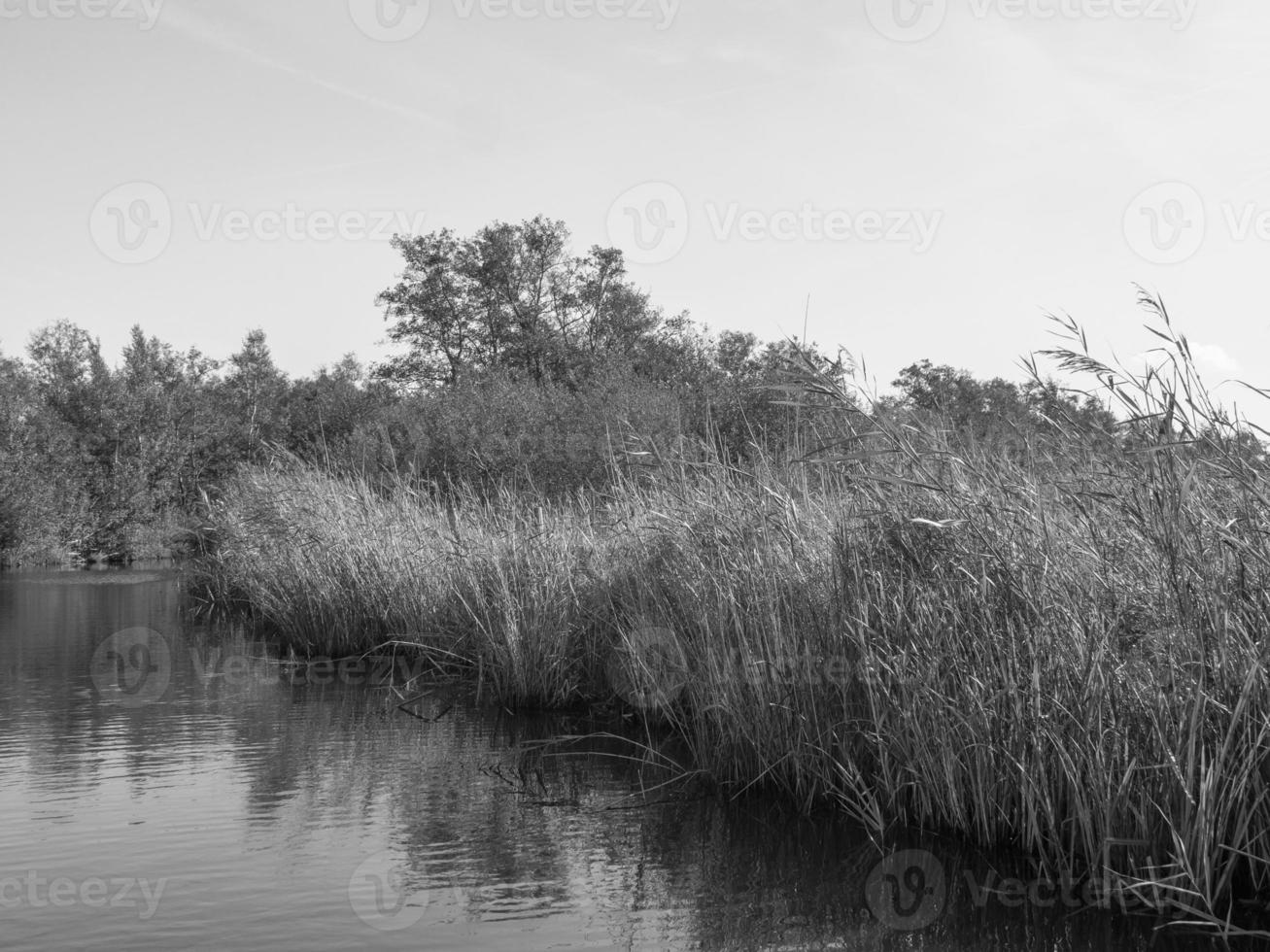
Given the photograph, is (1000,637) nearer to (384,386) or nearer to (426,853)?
(426,853)

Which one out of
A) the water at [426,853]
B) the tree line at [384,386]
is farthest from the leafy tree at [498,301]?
the water at [426,853]

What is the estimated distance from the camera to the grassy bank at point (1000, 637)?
4.68 metres

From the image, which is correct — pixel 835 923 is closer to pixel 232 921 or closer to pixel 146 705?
pixel 232 921

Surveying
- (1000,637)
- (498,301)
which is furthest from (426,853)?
(498,301)

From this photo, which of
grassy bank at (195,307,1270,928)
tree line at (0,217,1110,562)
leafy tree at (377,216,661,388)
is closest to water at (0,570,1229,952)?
grassy bank at (195,307,1270,928)

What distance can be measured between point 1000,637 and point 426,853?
3276mm

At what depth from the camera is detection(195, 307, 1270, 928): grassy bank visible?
4684mm

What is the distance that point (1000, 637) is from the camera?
543 centimetres

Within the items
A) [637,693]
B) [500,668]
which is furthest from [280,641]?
[637,693]

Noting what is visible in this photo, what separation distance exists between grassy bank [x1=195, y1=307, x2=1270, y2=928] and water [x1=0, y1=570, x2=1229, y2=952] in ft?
1.19

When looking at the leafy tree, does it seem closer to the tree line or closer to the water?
the tree line

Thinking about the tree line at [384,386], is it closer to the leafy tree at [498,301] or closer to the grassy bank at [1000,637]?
the leafy tree at [498,301]

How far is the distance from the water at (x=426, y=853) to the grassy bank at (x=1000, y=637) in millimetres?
364

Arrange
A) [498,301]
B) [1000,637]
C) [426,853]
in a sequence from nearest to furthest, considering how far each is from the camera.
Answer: [1000,637] → [426,853] → [498,301]
